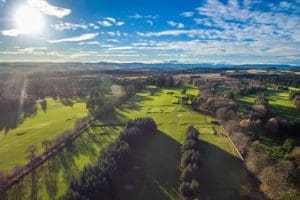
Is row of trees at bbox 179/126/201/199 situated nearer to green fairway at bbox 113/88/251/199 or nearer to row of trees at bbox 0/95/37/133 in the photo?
green fairway at bbox 113/88/251/199

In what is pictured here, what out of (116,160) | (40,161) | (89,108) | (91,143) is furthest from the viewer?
(89,108)

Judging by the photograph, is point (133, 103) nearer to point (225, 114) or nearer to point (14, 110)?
point (225, 114)

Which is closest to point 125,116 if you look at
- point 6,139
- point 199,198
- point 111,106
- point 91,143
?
point 111,106

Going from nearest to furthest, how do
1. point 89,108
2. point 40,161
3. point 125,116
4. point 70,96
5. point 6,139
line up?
point 40,161 < point 6,139 < point 125,116 < point 89,108 < point 70,96

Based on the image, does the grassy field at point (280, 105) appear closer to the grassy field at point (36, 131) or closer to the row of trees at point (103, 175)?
the row of trees at point (103, 175)

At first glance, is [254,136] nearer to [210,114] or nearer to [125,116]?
[210,114]

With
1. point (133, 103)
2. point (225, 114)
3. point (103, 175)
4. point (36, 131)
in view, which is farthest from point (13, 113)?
point (225, 114)

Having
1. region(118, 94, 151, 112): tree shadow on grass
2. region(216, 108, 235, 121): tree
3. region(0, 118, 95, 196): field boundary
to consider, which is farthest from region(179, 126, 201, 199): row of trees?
region(118, 94, 151, 112): tree shadow on grass
